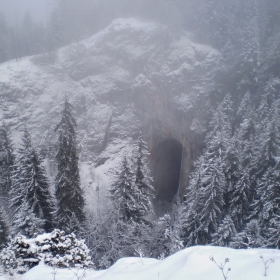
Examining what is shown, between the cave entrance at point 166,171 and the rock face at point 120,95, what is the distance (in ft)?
0.45

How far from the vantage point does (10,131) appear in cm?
3281

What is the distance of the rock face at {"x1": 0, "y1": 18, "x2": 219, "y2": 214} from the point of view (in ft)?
108

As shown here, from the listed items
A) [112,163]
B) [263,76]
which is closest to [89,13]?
[112,163]

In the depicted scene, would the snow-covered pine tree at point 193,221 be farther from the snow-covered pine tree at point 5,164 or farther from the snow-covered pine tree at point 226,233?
the snow-covered pine tree at point 5,164

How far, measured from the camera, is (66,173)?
1930cm

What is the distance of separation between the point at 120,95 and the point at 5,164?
1842 centimetres

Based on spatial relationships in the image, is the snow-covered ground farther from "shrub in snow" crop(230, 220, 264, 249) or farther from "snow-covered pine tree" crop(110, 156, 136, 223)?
"snow-covered pine tree" crop(110, 156, 136, 223)

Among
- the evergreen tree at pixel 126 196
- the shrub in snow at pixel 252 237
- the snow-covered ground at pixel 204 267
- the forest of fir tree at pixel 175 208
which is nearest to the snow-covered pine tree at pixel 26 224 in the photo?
the forest of fir tree at pixel 175 208

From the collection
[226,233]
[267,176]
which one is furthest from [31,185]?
[267,176]

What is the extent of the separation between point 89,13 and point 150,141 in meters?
26.3

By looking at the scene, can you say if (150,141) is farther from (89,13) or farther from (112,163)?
(89,13)

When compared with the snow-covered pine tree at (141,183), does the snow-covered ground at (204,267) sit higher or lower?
higher

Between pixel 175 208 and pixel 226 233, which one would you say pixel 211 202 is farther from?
pixel 175 208

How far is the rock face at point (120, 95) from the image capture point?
32969 millimetres
